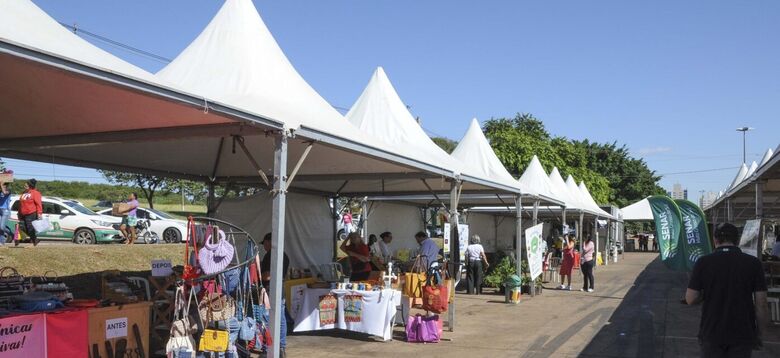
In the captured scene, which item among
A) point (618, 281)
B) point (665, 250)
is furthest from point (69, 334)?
point (618, 281)

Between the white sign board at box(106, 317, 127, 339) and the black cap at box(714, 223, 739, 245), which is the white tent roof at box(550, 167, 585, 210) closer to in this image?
the black cap at box(714, 223, 739, 245)

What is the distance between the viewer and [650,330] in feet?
→ 36.6

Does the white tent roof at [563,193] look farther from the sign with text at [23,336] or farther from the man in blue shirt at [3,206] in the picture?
the sign with text at [23,336]

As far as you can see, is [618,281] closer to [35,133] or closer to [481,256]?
[481,256]

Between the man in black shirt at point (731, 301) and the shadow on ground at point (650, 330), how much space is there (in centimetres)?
404

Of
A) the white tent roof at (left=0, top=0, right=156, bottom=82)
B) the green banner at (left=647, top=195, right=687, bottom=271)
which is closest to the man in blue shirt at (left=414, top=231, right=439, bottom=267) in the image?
the green banner at (left=647, top=195, right=687, bottom=271)

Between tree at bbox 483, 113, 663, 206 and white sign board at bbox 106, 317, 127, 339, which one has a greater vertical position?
tree at bbox 483, 113, 663, 206

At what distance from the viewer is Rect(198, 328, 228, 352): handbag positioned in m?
6.71

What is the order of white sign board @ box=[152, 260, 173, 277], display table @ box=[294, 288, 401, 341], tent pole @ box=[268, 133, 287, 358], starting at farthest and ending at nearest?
display table @ box=[294, 288, 401, 341] → white sign board @ box=[152, 260, 173, 277] → tent pole @ box=[268, 133, 287, 358]

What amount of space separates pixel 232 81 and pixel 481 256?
1112 centimetres

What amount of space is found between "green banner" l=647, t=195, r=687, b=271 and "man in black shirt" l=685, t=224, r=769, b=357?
7.15m

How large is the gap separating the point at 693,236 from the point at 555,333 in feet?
10.4

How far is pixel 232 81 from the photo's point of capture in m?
7.87

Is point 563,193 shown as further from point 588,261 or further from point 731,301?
point 731,301
